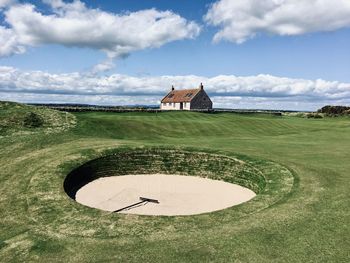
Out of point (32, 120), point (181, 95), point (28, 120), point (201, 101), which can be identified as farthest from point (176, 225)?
point (181, 95)

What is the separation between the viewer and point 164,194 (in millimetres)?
24562

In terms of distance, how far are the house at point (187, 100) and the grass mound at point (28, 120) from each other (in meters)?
64.6

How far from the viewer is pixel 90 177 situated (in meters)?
28.2

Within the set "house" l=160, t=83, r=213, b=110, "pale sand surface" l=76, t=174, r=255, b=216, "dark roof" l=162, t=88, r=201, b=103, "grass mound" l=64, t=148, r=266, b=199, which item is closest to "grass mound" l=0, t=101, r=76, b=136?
"grass mound" l=64, t=148, r=266, b=199

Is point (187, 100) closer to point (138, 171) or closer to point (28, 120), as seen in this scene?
point (28, 120)

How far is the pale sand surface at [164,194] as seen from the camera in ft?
71.8

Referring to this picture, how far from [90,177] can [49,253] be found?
49.0 feet

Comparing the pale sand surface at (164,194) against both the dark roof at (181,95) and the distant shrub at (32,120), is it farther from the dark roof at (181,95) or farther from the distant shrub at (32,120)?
the dark roof at (181,95)

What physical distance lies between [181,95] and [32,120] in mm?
76011

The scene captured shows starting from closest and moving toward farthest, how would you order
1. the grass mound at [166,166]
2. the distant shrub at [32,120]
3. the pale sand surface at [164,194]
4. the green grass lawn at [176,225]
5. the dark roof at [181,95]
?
1. the green grass lawn at [176,225]
2. the pale sand surface at [164,194]
3. the grass mound at [166,166]
4. the distant shrub at [32,120]
5. the dark roof at [181,95]

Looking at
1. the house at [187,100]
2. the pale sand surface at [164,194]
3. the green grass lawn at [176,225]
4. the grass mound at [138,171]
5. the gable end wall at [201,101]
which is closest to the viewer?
the green grass lawn at [176,225]

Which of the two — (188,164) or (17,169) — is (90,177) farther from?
(188,164)

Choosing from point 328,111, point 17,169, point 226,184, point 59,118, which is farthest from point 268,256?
point 328,111

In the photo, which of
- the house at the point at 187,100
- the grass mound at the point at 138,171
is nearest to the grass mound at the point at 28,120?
the grass mound at the point at 138,171
